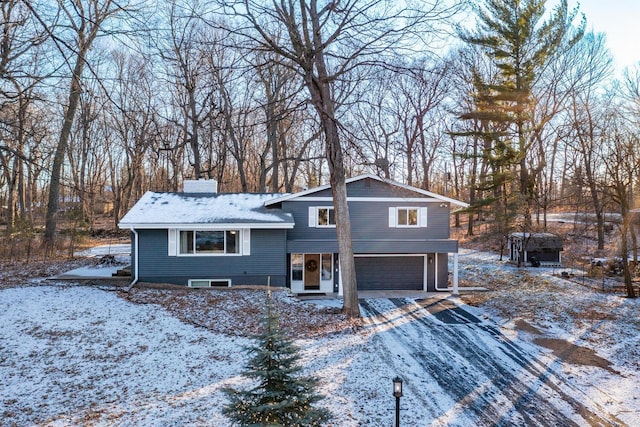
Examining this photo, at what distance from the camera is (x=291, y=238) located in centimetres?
1753

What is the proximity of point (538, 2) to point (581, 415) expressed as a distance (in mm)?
22815

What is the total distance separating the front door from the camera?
705 inches

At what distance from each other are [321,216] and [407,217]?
3.84 metres

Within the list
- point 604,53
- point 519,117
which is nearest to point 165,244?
point 519,117

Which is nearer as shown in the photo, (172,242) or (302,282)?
(172,242)

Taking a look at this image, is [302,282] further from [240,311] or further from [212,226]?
[240,311]

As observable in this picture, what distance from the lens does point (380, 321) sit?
1252 centimetres

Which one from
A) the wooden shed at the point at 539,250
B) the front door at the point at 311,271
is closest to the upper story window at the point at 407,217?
the front door at the point at 311,271

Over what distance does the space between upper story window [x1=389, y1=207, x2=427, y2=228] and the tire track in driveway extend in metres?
5.29

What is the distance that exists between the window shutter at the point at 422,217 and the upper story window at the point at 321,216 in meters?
3.86

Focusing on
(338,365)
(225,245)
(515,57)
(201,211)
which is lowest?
(338,365)

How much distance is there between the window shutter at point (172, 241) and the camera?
1580 centimetres

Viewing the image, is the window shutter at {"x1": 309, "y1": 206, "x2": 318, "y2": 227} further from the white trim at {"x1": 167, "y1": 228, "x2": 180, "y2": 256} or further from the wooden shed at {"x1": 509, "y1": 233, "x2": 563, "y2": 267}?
the wooden shed at {"x1": 509, "y1": 233, "x2": 563, "y2": 267}

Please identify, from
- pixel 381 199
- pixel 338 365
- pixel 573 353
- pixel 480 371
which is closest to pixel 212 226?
pixel 381 199
